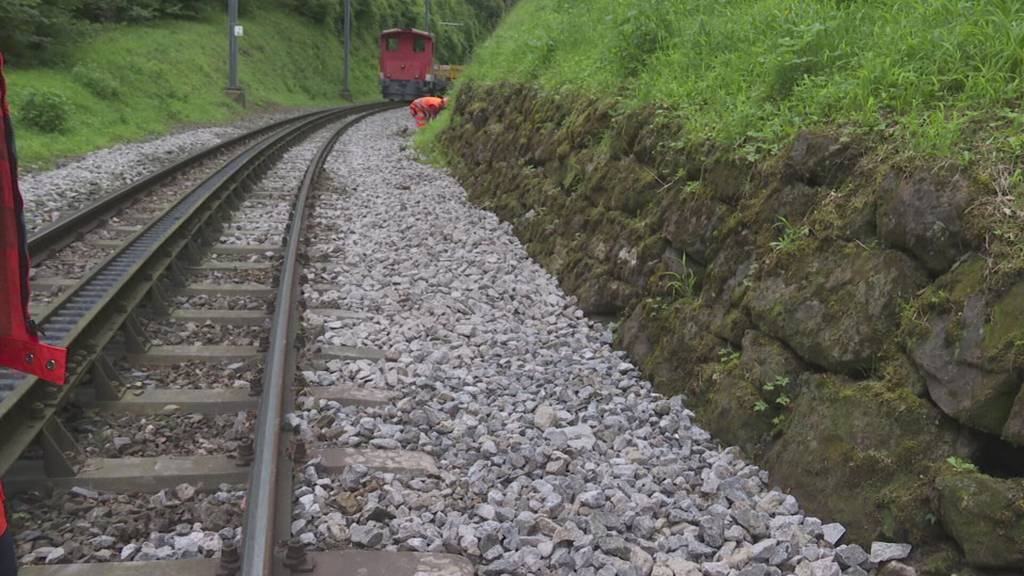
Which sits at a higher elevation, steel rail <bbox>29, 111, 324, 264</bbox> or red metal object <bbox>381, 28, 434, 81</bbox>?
Answer: red metal object <bbox>381, 28, 434, 81</bbox>

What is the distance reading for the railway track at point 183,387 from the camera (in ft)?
9.41

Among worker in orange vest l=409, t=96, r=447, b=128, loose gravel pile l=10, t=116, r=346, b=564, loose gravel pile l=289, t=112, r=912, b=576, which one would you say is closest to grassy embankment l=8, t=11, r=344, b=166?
worker in orange vest l=409, t=96, r=447, b=128

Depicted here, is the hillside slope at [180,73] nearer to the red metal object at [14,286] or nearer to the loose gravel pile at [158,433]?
the loose gravel pile at [158,433]

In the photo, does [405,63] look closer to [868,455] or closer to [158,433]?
[158,433]

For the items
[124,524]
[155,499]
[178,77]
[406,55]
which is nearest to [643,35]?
[155,499]

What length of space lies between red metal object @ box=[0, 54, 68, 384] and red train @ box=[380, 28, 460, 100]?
33086mm

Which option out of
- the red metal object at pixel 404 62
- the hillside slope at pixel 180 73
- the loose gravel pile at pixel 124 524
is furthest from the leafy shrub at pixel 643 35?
the red metal object at pixel 404 62

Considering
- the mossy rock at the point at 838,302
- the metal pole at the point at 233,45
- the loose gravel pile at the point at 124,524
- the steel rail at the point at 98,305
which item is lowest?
the loose gravel pile at the point at 124,524

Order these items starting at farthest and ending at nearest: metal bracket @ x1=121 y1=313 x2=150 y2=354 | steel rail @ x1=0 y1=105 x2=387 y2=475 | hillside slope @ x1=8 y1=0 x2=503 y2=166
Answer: hillside slope @ x1=8 y1=0 x2=503 y2=166 < metal bracket @ x1=121 y1=313 x2=150 y2=354 < steel rail @ x1=0 y1=105 x2=387 y2=475

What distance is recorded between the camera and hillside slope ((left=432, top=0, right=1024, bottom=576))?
2783mm

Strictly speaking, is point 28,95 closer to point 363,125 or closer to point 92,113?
point 92,113

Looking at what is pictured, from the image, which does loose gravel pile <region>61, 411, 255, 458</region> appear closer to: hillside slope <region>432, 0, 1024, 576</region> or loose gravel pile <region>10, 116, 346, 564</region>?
loose gravel pile <region>10, 116, 346, 564</region>

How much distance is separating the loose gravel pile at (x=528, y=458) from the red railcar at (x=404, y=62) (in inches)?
1129

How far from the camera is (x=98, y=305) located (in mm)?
4871
